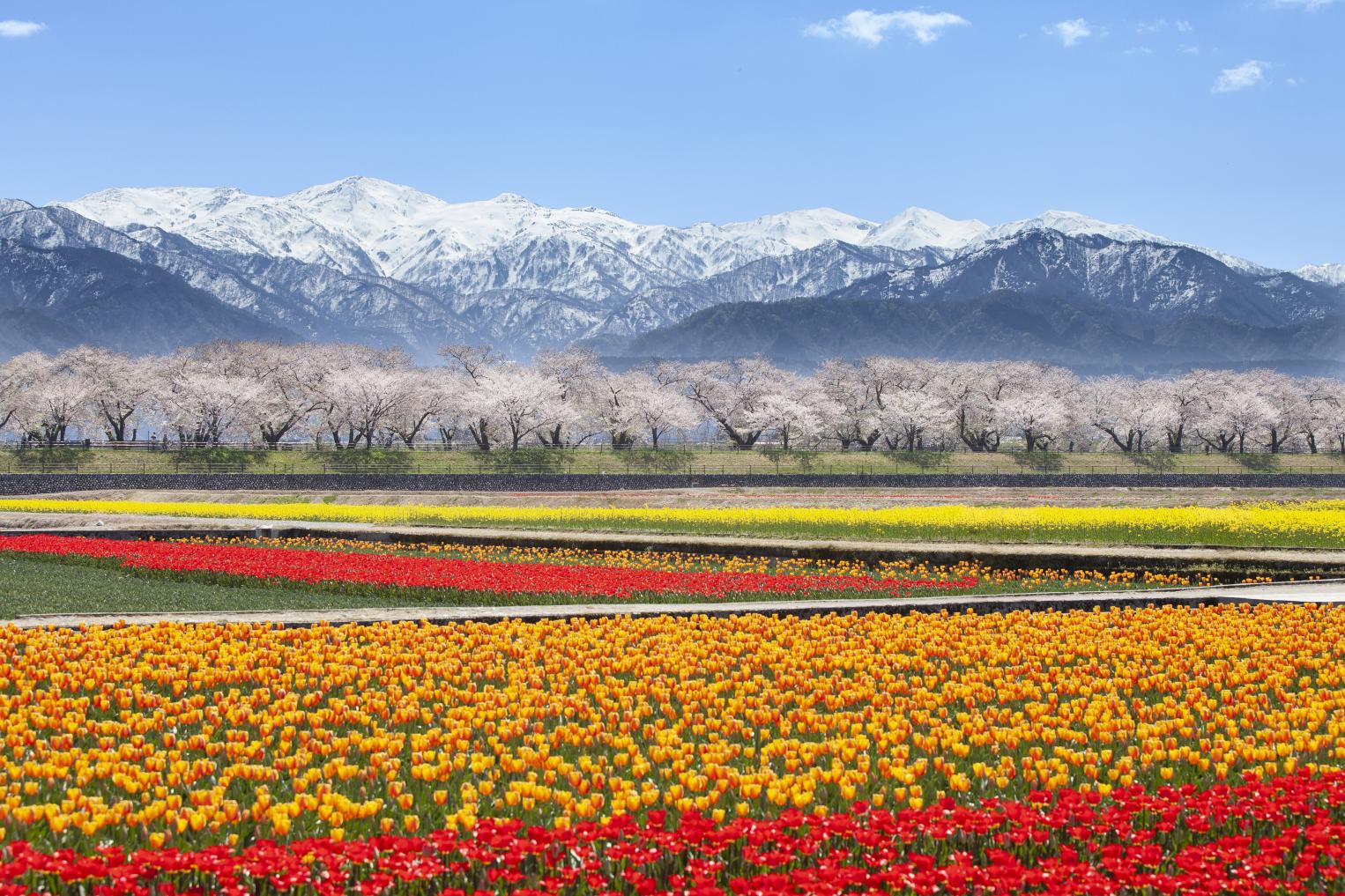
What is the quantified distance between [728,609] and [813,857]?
827 cm

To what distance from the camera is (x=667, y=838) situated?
5.81 metres

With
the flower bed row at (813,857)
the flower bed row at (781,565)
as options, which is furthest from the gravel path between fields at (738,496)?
the flower bed row at (813,857)

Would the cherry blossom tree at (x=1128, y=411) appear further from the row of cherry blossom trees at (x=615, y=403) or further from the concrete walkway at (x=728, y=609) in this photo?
the concrete walkway at (x=728, y=609)

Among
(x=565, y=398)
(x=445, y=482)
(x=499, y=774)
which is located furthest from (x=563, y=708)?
(x=565, y=398)

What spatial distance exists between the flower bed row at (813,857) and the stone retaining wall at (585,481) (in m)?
56.4

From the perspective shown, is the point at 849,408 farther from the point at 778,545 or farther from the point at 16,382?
the point at 778,545

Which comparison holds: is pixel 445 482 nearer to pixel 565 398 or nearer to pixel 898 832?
pixel 565 398

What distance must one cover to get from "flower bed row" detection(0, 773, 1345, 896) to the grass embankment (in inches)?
2702

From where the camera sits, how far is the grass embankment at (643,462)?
260ft

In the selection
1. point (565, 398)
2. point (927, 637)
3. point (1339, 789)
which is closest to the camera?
point (1339, 789)

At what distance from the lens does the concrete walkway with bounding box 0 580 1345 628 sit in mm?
12875

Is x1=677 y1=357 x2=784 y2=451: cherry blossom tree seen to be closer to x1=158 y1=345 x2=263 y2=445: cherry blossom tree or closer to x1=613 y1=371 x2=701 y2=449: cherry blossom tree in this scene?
x1=613 y1=371 x2=701 y2=449: cherry blossom tree

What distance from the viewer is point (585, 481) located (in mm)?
65250

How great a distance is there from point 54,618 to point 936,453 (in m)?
86.8
